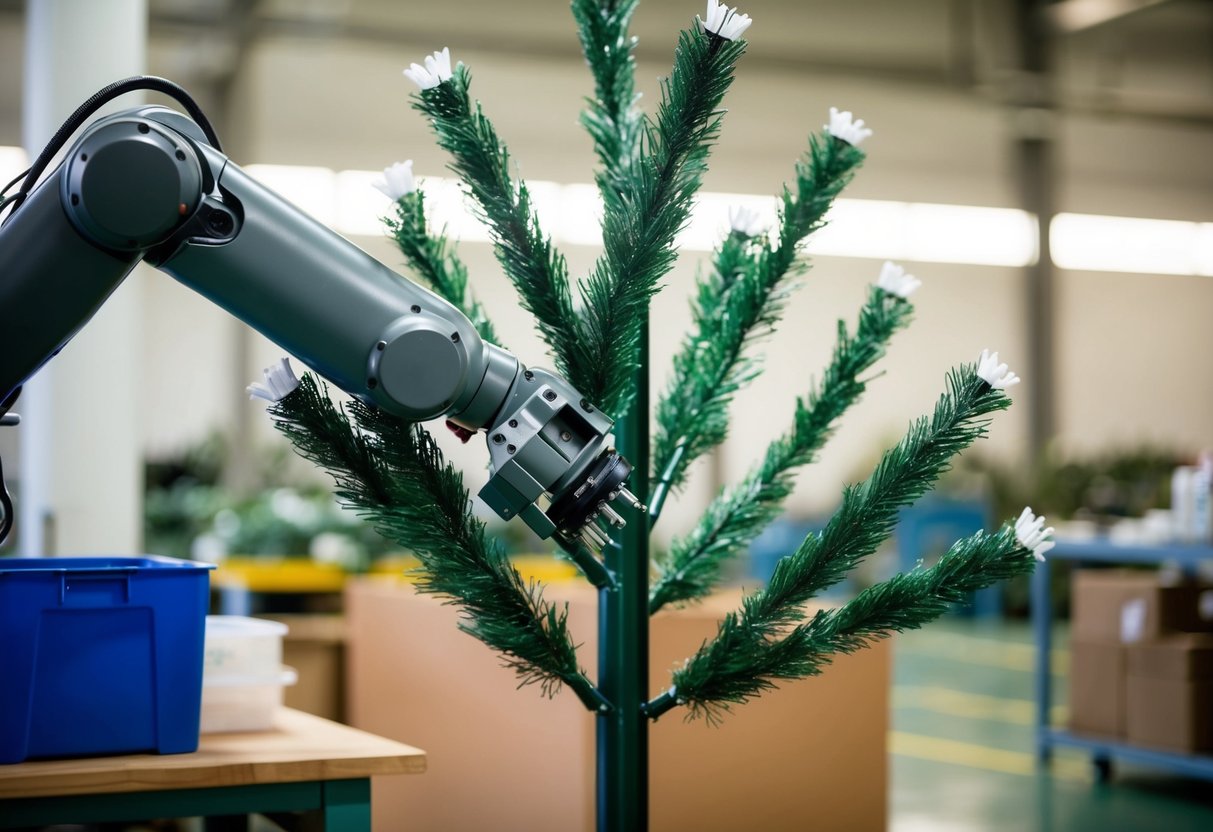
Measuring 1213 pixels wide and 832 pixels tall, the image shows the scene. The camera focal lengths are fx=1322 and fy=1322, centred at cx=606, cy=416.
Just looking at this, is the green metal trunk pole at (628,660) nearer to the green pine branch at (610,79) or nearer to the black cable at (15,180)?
the green pine branch at (610,79)

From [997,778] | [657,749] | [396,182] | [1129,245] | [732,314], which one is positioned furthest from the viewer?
[1129,245]

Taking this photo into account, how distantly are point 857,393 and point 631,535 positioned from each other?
322mm

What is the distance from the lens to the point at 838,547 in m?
1.28

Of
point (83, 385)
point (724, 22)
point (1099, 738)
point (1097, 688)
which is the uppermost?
point (724, 22)

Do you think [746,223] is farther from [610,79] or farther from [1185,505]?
[1185,505]

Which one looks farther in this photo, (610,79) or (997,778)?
(997,778)

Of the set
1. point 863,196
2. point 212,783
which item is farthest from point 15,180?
point 863,196

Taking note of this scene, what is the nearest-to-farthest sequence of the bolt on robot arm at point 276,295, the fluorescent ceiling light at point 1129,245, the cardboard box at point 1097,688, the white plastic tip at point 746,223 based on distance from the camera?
the bolt on robot arm at point 276,295, the white plastic tip at point 746,223, the cardboard box at point 1097,688, the fluorescent ceiling light at point 1129,245

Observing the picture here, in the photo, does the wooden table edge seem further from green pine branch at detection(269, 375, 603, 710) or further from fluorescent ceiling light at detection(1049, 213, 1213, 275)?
fluorescent ceiling light at detection(1049, 213, 1213, 275)

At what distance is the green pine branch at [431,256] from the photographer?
4.54ft

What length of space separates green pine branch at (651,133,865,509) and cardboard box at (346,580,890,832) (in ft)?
3.25

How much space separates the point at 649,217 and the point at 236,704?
3.07 ft

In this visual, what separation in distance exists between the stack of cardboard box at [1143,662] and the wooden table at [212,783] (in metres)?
3.41

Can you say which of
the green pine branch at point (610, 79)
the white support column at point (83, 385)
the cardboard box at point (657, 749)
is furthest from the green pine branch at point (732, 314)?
the white support column at point (83, 385)
